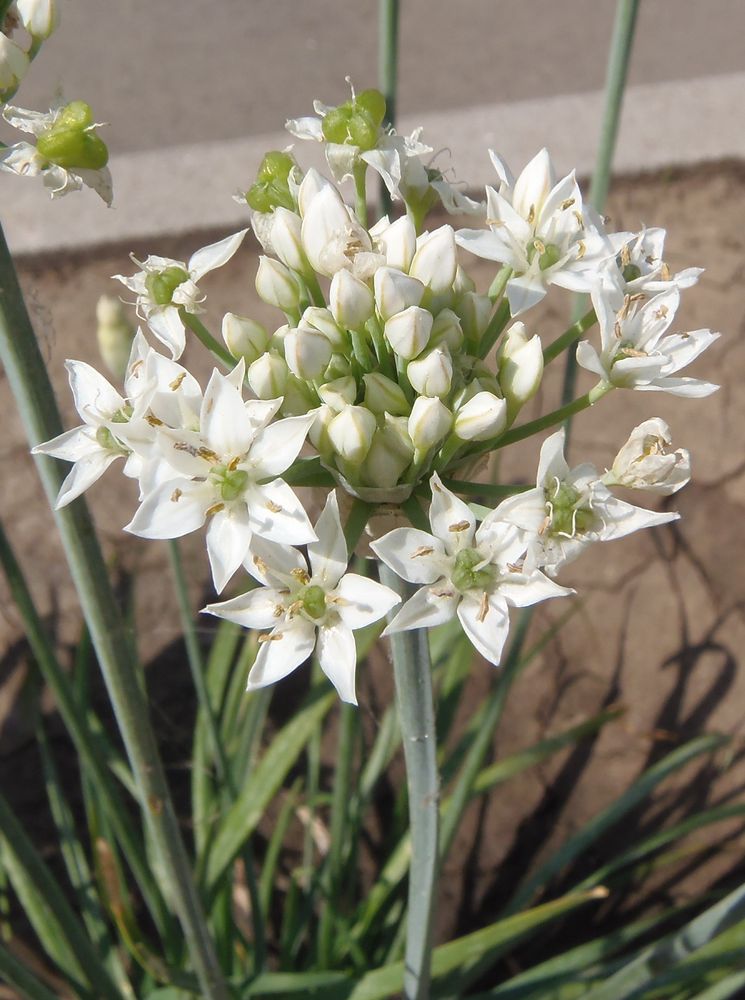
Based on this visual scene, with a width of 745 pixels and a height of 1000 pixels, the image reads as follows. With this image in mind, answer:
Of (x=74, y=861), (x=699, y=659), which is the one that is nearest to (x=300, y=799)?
(x=74, y=861)

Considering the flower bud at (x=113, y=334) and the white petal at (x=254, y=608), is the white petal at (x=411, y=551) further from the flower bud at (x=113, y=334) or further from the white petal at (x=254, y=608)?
the flower bud at (x=113, y=334)

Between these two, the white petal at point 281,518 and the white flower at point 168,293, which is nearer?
the white petal at point 281,518

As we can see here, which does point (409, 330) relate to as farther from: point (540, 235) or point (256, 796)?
point (256, 796)

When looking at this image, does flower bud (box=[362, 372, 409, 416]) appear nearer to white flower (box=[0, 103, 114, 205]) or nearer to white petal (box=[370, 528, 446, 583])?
white petal (box=[370, 528, 446, 583])

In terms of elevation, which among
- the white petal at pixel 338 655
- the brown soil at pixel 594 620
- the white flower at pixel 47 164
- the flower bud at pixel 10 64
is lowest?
the brown soil at pixel 594 620

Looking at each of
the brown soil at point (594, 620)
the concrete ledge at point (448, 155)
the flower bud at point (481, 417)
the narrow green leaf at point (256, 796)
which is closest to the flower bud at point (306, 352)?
the flower bud at point (481, 417)

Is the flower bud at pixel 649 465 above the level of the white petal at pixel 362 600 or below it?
above

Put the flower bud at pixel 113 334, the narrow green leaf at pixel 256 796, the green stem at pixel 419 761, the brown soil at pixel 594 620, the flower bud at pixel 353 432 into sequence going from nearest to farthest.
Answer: the flower bud at pixel 353 432 → the green stem at pixel 419 761 → the flower bud at pixel 113 334 → the narrow green leaf at pixel 256 796 → the brown soil at pixel 594 620

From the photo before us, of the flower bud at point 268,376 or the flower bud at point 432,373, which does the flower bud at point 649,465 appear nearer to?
the flower bud at point 432,373

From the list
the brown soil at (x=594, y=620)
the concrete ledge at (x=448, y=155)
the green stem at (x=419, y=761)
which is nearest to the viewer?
the green stem at (x=419, y=761)
